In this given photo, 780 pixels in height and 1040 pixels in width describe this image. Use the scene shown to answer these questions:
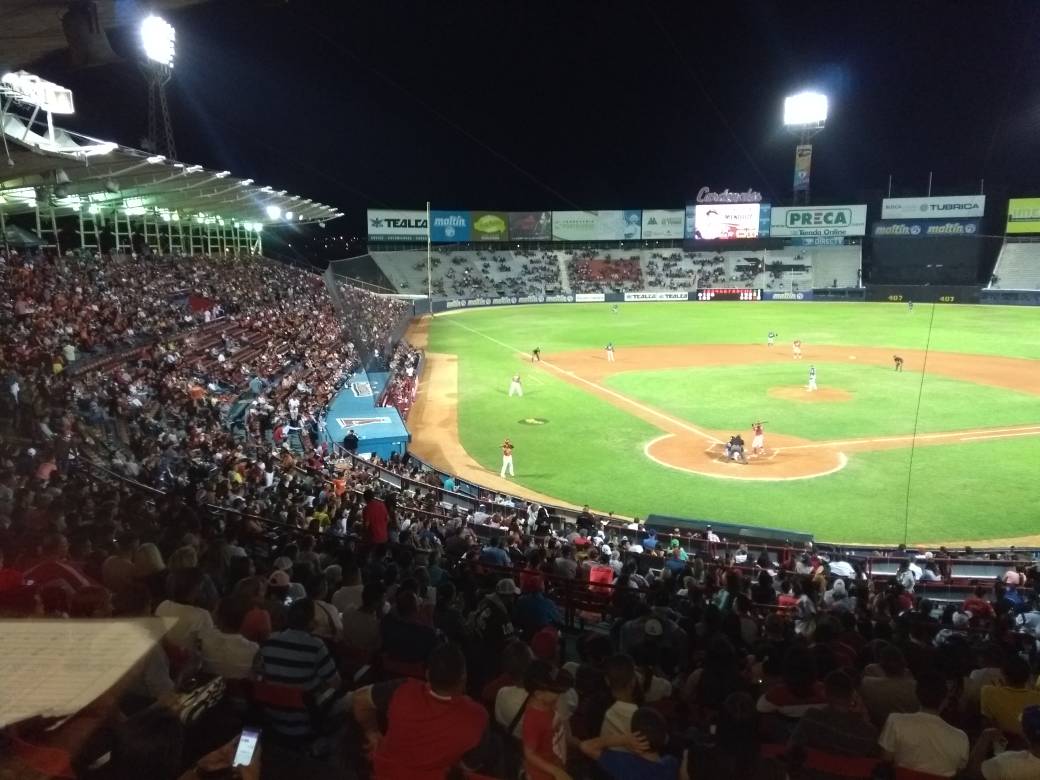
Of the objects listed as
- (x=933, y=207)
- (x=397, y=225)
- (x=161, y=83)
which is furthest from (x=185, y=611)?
(x=933, y=207)

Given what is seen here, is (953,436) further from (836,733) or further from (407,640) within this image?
(407,640)

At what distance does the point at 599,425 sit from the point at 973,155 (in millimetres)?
79812

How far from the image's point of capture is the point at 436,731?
3463mm

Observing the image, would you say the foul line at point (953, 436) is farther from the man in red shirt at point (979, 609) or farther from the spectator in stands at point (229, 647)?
the spectator in stands at point (229, 647)

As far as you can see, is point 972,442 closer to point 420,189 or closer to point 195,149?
point 195,149

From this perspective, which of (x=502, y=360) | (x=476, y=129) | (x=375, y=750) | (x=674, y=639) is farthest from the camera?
(x=476, y=129)

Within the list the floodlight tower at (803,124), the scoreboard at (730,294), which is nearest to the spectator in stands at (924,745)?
the scoreboard at (730,294)

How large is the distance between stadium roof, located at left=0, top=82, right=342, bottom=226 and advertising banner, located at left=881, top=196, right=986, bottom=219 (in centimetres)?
6463

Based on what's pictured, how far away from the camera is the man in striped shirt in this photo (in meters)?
4.21

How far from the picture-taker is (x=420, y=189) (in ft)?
308

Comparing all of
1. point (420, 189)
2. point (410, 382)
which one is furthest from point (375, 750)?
point (420, 189)

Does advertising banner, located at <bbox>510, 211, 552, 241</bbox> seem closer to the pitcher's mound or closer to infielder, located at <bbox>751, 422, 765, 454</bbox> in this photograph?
the pitcher's mound

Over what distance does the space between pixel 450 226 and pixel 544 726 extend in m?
86.8

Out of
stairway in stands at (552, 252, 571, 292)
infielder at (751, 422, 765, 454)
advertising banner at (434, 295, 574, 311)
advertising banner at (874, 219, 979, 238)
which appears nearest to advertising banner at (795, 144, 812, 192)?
advertising banner at (874, 219, 979, 238)
